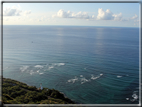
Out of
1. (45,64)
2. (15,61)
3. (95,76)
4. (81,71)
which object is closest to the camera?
(95,76)

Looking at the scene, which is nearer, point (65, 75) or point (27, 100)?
point (27, 100)

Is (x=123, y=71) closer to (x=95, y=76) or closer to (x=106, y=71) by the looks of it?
(x=106, y=71)

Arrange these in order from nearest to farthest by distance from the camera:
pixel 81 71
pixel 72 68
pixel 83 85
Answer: pixel 83 85
pixel 81 71
pixel 72 68

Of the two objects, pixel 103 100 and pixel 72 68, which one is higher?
pixel 72 68

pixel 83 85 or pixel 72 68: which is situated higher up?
pixel 72 68

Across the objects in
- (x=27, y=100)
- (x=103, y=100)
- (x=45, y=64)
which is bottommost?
(x=103, y=100)

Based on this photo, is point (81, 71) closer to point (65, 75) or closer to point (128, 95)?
point (65, 75)

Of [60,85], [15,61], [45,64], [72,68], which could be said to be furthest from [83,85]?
[15,61]

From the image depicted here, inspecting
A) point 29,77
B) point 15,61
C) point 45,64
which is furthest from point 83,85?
point 15,61

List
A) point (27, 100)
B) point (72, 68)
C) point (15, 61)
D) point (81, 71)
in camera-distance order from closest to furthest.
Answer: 1. point (27, 100)
2. point (81, 71)
3. point (72, 68)
4. point (15, 61)
